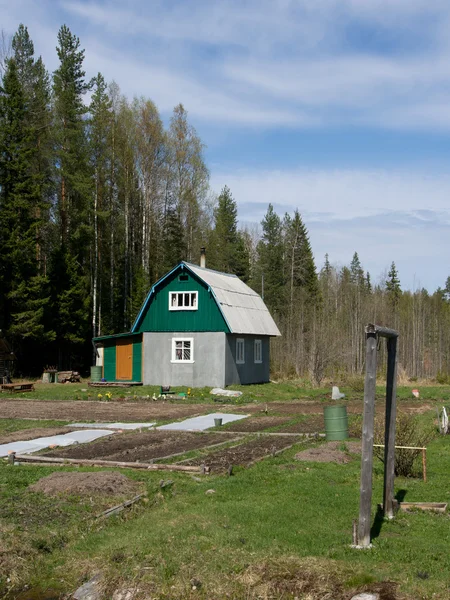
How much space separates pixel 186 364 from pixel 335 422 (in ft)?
57.2

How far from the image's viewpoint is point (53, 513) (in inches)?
368

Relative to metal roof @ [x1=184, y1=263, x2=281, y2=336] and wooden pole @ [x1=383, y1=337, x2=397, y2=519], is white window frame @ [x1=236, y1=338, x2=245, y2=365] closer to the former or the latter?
metal roof @ [x1=184, y1=263, x2=281, y2=336]

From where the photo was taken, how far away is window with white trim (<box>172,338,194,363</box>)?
3275 centimetres

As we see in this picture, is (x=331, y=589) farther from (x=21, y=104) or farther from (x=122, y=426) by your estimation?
(x=21, y=104)

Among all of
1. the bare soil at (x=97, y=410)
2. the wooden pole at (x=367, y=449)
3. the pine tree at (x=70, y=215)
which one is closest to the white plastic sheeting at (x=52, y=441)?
the bare soil at (x=97, y=410)

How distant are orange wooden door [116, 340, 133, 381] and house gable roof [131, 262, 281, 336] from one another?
3.54 ft

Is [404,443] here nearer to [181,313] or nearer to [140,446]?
[140,446]

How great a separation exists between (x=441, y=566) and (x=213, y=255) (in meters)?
52.5

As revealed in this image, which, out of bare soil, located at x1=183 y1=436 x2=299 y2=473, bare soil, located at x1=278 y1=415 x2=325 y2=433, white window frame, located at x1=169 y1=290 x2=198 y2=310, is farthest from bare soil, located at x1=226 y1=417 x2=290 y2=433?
white window frame, located at x1=169 y1=290 x2=198 y2=310

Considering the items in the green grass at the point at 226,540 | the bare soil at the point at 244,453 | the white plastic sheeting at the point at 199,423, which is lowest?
the green grass at the point at 226,540

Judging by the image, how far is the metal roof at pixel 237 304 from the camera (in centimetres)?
3247

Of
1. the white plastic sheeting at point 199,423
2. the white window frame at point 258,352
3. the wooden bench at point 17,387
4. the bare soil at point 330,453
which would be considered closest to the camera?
the bare soil at point 330,453

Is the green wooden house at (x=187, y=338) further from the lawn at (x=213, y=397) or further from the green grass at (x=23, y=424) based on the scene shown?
the green grass at (x=23, y=424)

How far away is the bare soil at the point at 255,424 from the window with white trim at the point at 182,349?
11805 millimetres
